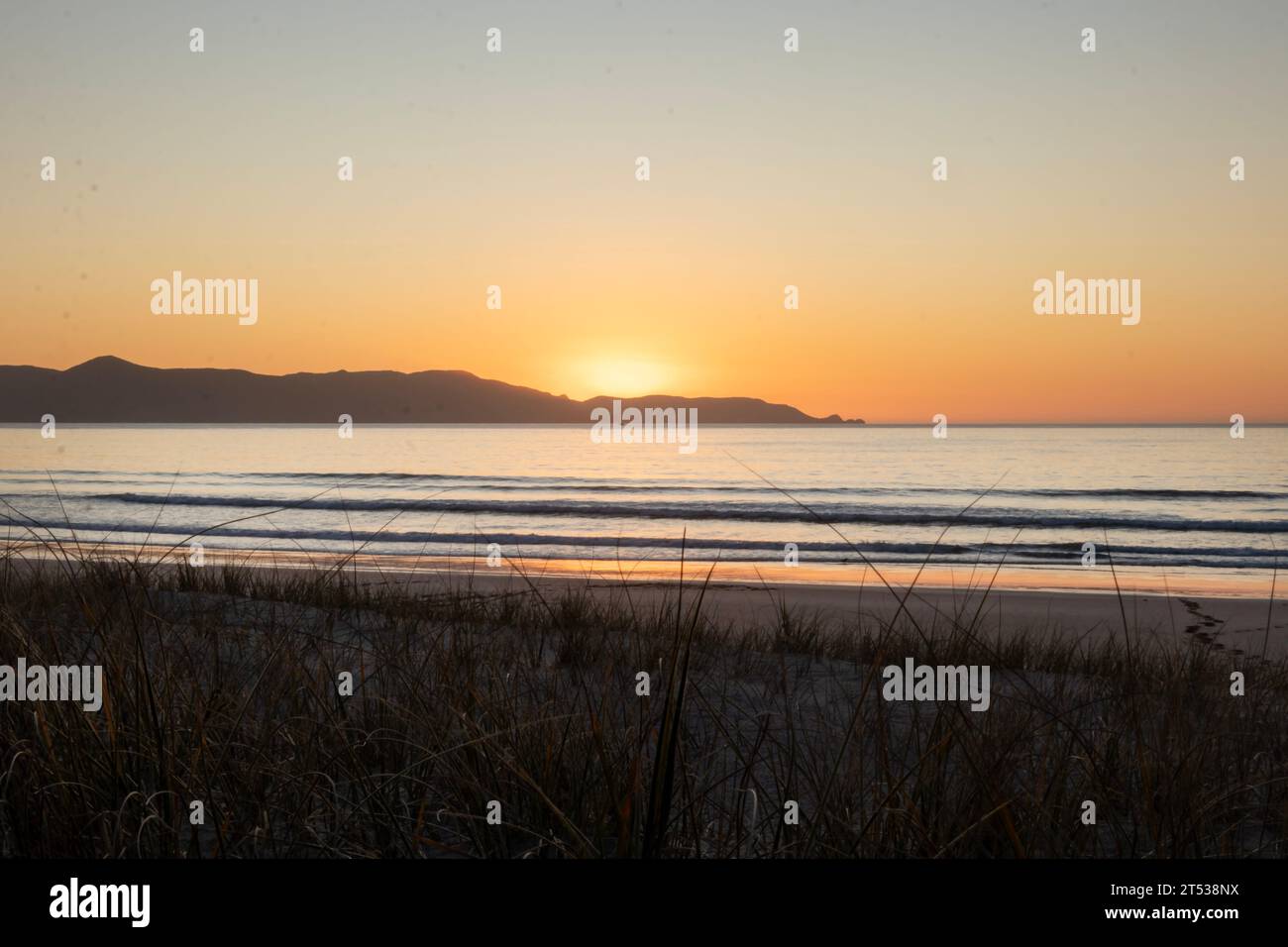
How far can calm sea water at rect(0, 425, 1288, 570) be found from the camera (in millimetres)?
20578

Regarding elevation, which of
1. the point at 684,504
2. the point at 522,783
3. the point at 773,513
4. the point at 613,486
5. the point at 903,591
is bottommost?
the point at 903,591

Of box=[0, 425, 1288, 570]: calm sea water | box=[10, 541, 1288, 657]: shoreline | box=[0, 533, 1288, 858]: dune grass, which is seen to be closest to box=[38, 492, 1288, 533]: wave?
box=[0, 425, 1288, 570]: calm sea water

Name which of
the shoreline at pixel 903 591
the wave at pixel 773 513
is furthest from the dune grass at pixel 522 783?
the wave at pixel 773 513

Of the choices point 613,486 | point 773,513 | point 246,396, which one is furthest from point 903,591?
point 246,396

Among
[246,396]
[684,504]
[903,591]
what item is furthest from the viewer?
[246,396]

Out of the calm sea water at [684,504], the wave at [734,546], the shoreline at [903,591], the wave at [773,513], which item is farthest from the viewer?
the wave at [773,513]

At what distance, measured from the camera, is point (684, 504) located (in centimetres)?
2928

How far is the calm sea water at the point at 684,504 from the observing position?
2058 centimetres

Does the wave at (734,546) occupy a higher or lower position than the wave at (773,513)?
lower

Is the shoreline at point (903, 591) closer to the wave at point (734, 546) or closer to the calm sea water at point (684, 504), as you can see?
A: the calm sea water at point (684, 504)

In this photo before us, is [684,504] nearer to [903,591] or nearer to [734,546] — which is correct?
[734,546]
